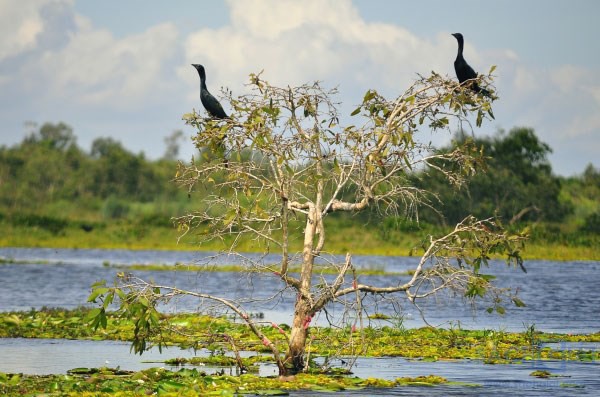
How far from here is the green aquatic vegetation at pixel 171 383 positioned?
14773 mm

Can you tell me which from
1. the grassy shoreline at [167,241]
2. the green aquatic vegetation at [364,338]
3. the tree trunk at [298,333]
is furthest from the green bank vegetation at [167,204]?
the tree trunk at [298,333]

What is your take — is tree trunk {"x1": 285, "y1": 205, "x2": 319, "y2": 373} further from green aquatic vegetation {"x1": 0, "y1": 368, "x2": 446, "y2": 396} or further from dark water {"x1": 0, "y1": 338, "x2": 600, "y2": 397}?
dark water {"x1": 0, "y1": 338, "x2": 600, "y2": 397}

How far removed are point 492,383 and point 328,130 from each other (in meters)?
4.57

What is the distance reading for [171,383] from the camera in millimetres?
14992

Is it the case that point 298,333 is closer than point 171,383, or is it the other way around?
point 171,383

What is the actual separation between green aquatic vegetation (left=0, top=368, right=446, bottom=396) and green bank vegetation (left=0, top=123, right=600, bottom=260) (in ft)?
113

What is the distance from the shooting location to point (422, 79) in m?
16.4

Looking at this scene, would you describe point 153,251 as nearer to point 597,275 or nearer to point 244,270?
point 597,275

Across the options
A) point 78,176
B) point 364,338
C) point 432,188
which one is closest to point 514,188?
point 432,188

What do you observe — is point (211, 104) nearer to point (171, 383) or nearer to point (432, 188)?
point (171, 383)

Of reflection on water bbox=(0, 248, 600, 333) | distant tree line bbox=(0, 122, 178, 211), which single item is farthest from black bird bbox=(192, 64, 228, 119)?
distant tree line bbox=(0, 122, 178, 211)

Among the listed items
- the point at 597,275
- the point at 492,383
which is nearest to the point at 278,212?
the point at 492,383

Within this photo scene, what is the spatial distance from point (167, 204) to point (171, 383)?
51003 mm

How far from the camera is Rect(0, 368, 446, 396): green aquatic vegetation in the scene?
1477cm
